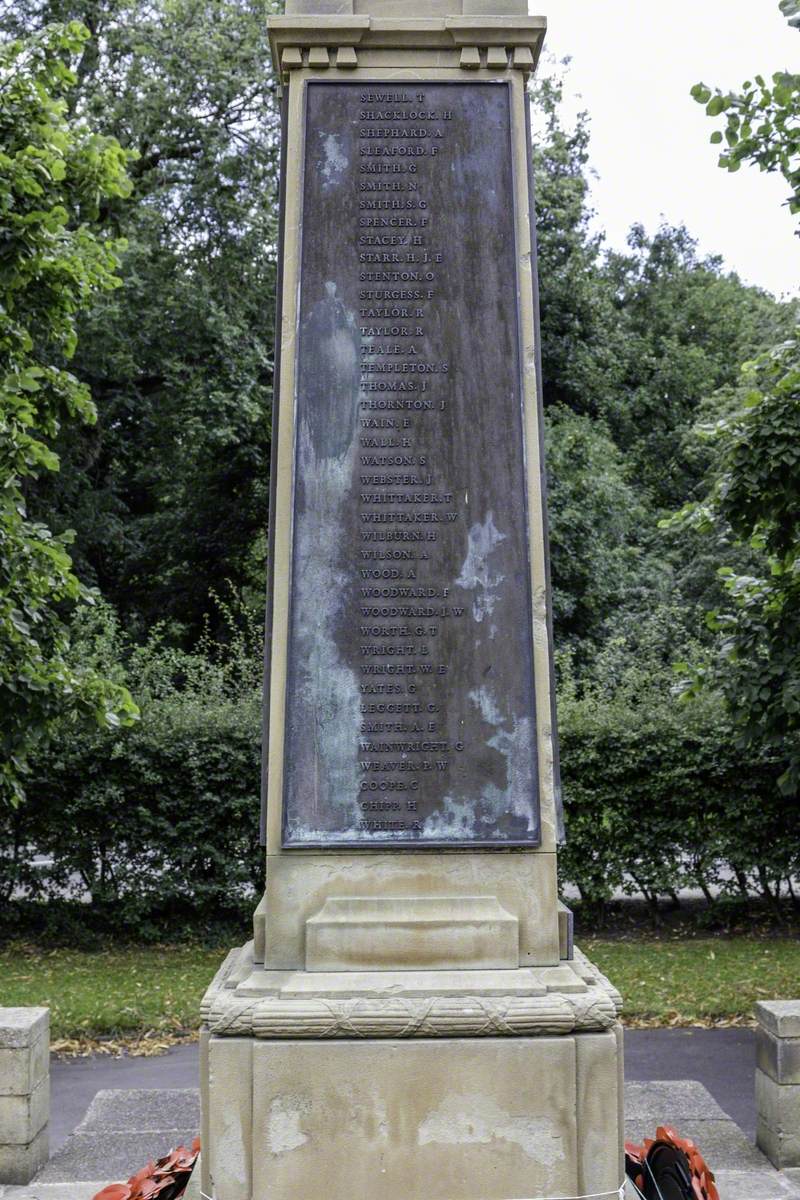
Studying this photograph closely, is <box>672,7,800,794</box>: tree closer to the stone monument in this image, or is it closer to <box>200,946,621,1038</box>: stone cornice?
the stone monument

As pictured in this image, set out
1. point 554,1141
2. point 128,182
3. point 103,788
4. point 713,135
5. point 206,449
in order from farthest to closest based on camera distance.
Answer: point 206,449
point 103,788
point 128,182
point 713,135
point 554,1141

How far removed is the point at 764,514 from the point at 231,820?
275 inches

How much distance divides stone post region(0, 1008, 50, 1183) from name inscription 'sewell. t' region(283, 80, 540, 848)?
2783mm

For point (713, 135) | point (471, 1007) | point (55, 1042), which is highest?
point (713, 135)

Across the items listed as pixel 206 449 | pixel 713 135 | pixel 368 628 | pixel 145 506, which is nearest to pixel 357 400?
pixel 368 628

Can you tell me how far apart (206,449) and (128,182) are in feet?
40.3

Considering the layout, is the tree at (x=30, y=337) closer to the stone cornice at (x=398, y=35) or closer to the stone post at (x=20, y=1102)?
the stone post at (x=20, y=1102)

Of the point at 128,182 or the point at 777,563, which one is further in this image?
the point at 128,182

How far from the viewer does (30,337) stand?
34.1ft

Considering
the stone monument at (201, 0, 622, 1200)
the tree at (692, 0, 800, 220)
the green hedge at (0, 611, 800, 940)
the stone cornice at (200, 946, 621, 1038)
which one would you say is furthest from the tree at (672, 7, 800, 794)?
the stone cornice at (200, 946, 621, 1038)

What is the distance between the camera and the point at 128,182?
36.0 ft

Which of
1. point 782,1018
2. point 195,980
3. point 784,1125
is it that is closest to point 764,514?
point 782,1018

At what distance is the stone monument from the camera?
4246mm

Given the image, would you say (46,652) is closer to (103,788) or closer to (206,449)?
(103,788)
